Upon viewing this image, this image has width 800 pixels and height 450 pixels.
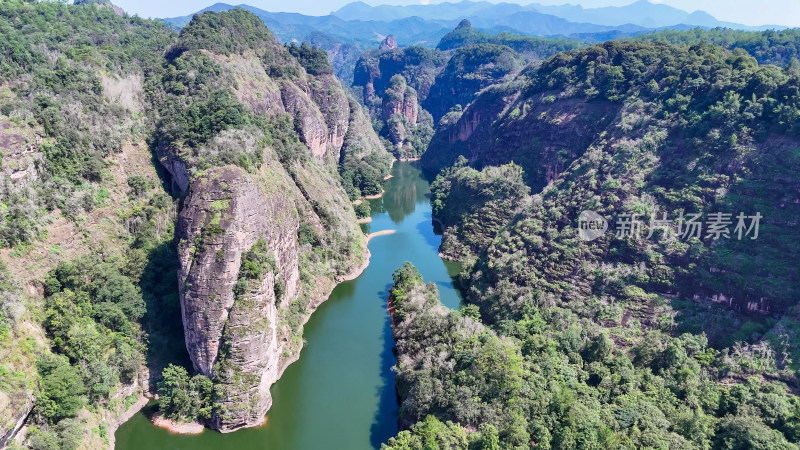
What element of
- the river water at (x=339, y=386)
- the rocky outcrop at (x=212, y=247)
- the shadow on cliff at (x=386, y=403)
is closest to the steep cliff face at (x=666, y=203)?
the shadow on cliff at (x=386, y=403)

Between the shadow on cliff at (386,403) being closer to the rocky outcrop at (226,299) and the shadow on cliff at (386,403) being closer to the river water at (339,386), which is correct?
the river water at (339,386)

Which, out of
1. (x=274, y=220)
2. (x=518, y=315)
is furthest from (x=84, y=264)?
(x=518, y=315)

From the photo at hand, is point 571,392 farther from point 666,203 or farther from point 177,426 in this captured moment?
point 177,426

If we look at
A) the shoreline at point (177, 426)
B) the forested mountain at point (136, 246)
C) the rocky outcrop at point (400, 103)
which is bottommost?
the shoreline at point (177, 426)

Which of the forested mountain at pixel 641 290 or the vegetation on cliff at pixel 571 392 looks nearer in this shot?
the vegetation on cliff at pixel 571 392

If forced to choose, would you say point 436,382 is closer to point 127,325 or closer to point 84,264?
point 127,325

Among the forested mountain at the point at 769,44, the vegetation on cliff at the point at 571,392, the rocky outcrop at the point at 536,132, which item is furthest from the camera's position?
the forested mountain at the point at 769,44
